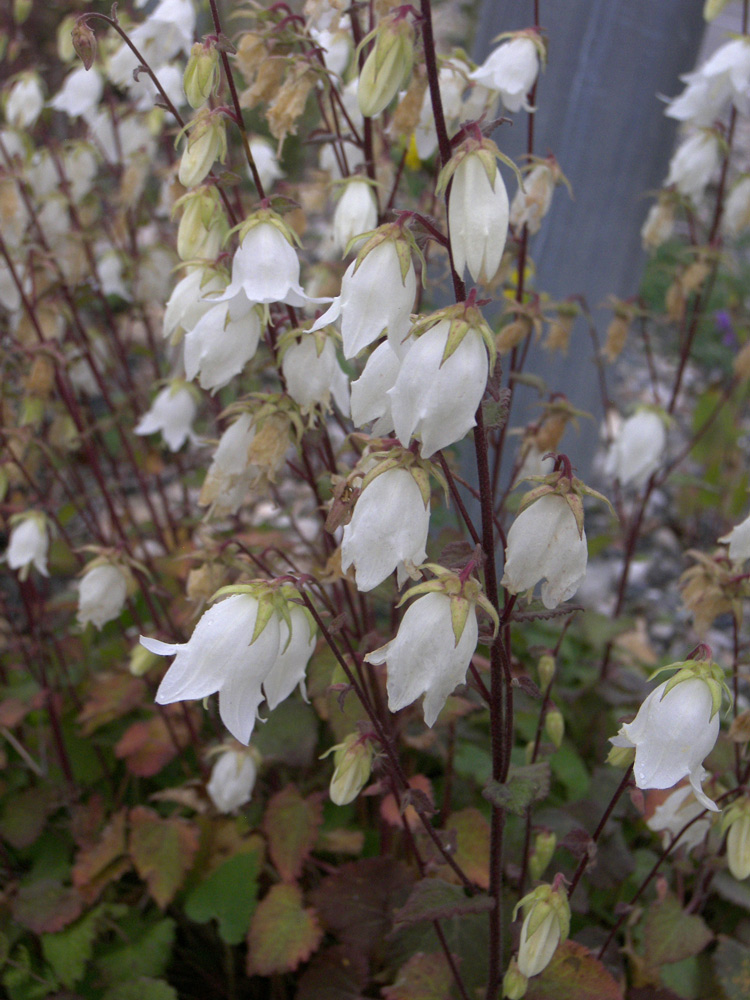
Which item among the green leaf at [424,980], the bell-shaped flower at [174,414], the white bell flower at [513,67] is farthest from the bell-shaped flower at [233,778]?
the white bell flower at [513,67]

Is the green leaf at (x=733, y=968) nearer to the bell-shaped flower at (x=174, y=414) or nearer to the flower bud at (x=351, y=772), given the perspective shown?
the flower bud at (x=351, y=772)

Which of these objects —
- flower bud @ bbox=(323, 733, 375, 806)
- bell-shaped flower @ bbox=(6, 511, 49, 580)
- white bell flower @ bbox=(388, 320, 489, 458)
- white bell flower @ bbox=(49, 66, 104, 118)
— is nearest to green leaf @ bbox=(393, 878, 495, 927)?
flower bud @ bbox=(323, 733, 375, 806)

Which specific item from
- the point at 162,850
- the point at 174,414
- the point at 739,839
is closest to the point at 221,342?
the point at 174,414

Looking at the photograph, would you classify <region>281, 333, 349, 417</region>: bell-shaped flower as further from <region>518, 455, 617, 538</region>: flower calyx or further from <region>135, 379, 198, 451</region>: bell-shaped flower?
<region>135, 379, 198, 451</region>: bell-shaped flower

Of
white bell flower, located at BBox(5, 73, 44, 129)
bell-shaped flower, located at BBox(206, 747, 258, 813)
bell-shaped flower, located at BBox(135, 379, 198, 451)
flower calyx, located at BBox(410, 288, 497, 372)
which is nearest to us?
flower calyx, located at BBox(410, 288, 497, 372)

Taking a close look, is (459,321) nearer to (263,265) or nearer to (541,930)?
(263,265)

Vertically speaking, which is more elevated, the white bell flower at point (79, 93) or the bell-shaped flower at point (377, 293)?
the white bell flower at point (79, 93)
